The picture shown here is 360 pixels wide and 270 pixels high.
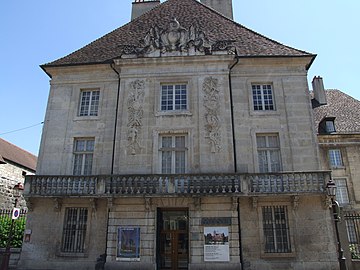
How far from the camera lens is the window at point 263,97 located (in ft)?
50.3

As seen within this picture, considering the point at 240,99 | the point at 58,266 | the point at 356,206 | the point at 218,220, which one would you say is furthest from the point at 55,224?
the point at 356,206

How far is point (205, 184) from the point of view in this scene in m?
13.0

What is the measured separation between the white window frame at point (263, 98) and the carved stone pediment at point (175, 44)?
2267mm

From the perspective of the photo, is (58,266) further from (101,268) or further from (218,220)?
(218,220)

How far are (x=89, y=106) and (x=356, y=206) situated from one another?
64.2ft

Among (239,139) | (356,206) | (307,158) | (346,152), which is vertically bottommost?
(356,206)

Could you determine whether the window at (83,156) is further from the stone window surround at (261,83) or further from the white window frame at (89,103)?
the stone window surround at (261,83)

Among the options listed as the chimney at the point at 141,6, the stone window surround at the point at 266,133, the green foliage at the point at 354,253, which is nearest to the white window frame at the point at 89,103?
the stone window surround at the point at 266,133

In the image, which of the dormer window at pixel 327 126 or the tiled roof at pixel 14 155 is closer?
the dormer window at pixel 327 126

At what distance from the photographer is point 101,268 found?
13.1m

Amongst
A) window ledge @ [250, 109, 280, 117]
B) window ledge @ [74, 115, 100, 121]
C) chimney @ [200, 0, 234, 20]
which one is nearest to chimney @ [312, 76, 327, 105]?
chimney @ [200, 0, 234, 20]

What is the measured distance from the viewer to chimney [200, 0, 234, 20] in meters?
21.3

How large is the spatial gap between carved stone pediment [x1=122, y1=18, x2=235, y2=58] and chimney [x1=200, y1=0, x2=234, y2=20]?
6.31 metres

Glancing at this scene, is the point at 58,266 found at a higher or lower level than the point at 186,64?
lower
